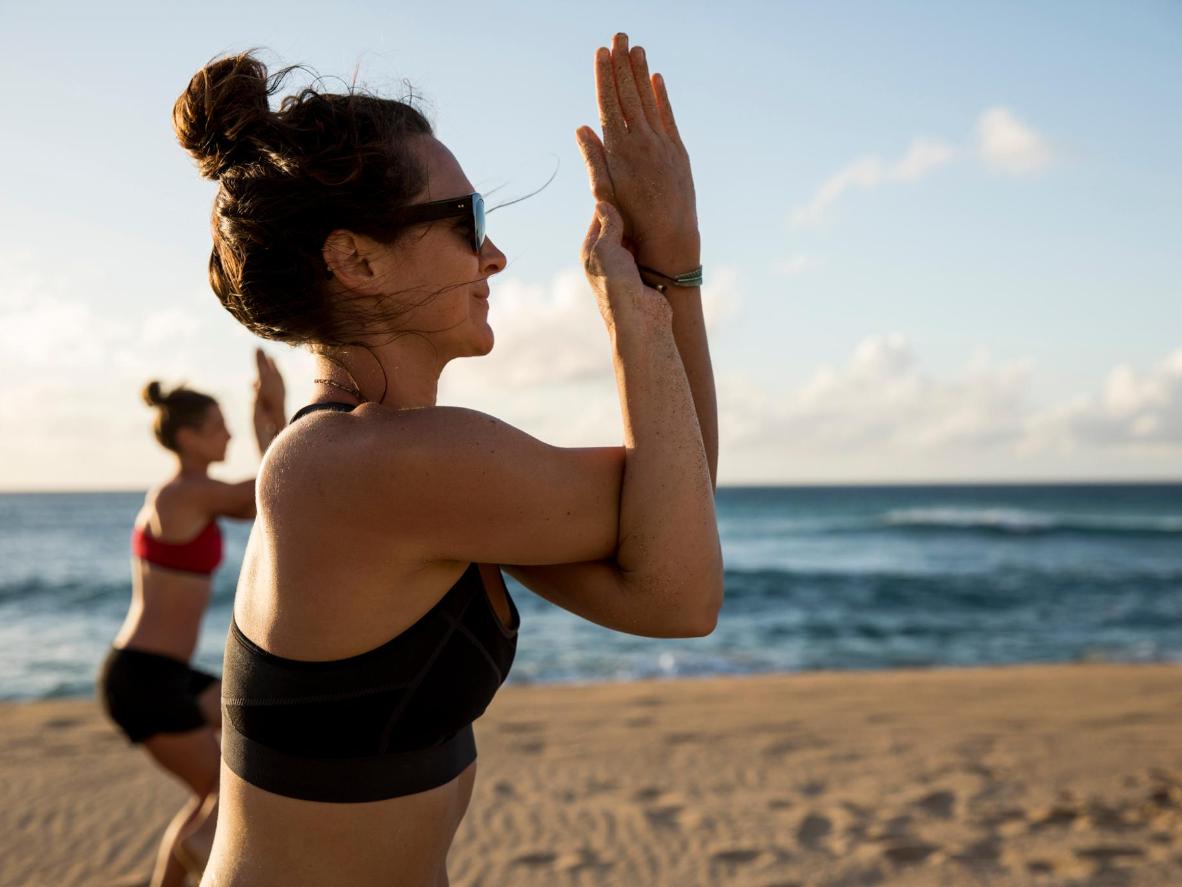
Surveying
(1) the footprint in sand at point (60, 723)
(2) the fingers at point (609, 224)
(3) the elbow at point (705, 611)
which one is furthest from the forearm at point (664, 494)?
(1) the footprint in sand at point (60, 723)

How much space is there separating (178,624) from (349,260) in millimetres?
3791

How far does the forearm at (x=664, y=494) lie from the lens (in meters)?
1.34

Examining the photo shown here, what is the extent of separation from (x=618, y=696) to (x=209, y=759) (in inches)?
242

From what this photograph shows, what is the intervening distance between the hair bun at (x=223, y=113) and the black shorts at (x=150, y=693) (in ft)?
11.4

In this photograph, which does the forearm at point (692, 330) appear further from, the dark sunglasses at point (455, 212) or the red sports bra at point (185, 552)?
the red sports bra at point (185, 552)

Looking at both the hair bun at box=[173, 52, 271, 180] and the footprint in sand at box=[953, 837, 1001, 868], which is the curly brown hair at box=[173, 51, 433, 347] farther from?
the footprint in sand at box=[953, 837, 1001, 868]

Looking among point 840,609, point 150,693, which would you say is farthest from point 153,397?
point 840,609

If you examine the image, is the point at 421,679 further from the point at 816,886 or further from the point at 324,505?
the point at 816,886

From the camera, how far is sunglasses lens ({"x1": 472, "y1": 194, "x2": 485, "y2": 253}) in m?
1.54

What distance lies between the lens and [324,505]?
1337 millimetres

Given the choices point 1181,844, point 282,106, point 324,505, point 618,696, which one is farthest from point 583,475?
point 618,696

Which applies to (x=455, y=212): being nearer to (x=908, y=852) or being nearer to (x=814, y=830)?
(x=908, y=852)

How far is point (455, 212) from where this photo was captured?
5.02ft

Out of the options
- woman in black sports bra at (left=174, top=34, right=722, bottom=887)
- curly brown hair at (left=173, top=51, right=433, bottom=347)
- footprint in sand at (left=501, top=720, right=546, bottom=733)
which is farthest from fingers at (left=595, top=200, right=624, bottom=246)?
footprint in sand at (left=501, top=720, right=546, bottom=733)
